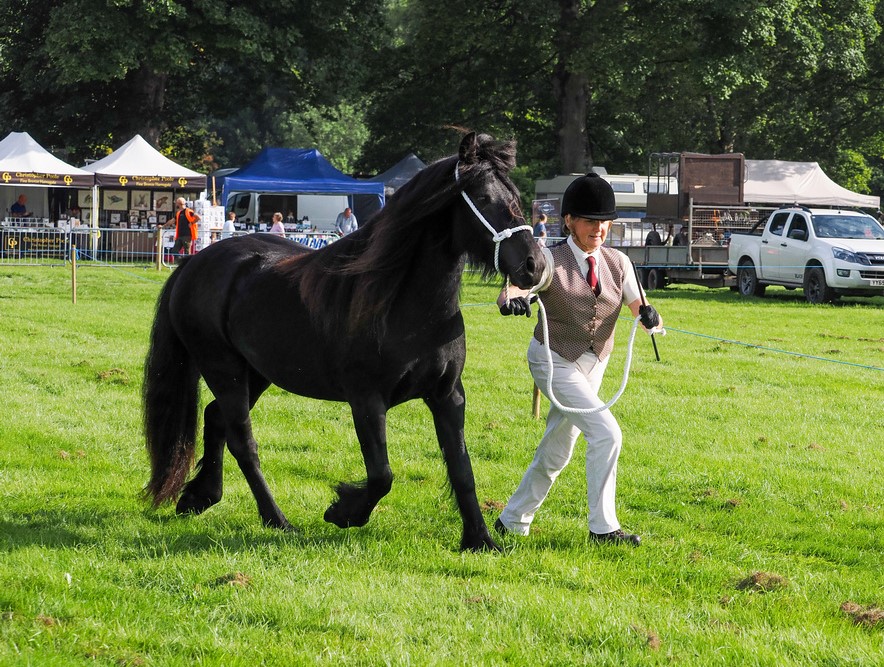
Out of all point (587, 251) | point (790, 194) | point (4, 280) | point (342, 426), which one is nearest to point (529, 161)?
point (790, 194)

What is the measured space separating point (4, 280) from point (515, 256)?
21366 millimetres

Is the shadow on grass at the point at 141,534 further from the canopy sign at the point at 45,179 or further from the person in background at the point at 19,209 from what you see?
the person in background at the point at 19,209

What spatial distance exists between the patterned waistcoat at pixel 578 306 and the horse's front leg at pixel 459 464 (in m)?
0.66

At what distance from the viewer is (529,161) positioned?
1895 inches

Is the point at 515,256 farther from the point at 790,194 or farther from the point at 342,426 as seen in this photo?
the point at 790,194

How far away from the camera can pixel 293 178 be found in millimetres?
35281

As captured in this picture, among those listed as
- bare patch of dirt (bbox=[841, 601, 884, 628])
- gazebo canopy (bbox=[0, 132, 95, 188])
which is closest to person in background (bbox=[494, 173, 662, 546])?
bare patch of dirt (bbox=[841, 601, 884, 628])

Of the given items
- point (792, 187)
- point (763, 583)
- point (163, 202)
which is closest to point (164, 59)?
point (163, 202)

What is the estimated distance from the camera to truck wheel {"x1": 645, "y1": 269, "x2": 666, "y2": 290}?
28391mm

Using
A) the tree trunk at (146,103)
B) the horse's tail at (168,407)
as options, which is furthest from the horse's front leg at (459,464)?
the tree trunk at (146,103)

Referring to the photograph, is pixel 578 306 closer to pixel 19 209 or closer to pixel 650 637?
pixel 650 637

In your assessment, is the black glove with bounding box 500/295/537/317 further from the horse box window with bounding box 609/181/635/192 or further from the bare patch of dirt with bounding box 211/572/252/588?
the horse box window with bounding box 609/181/635/192

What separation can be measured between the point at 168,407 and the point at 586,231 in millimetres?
3002

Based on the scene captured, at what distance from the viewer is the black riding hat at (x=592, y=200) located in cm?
598
